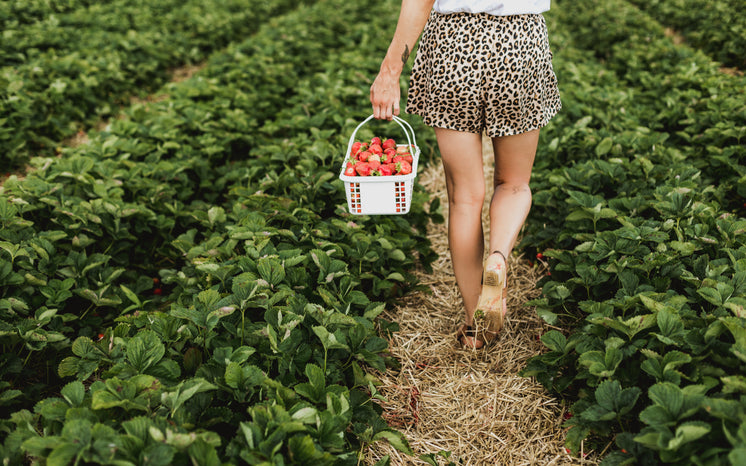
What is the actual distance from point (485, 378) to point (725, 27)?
6.32 meters

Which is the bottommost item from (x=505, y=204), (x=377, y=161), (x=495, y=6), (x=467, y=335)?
(x=467, y=335)

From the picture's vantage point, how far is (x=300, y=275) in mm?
2250

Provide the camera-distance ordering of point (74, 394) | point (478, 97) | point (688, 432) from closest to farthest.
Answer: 1. point (688, 432)
2. point (74, 394)
3. point (478, 97)

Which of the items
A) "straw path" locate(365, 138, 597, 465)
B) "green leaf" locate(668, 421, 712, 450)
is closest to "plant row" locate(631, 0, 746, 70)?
"straw path" locate(365, 138, 597, 465)

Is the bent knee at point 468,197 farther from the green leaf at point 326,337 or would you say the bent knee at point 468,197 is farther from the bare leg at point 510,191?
the green leaf at point 326,337

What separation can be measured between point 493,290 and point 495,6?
1.16 metres

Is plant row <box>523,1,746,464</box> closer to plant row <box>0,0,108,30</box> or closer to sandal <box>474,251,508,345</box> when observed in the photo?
sandal <box>474,251,508,345</box>

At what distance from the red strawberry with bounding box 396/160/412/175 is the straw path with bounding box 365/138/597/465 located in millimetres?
901

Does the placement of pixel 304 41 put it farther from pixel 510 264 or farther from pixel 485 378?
pixel 485 378

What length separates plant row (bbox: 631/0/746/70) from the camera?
6.16 metres

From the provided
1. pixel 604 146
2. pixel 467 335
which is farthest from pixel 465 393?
pixel 604 146

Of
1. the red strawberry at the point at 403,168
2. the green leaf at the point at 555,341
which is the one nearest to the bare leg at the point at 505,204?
the green leaf at the point at 555,341

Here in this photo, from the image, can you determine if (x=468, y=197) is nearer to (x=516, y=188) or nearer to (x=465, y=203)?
(x=465, y=203)

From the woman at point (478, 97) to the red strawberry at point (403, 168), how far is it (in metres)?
0.20
